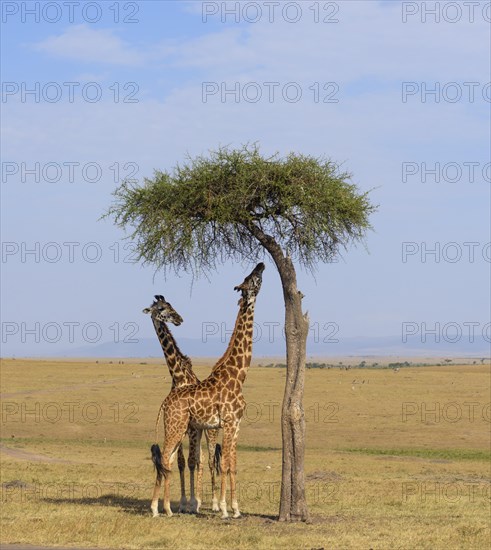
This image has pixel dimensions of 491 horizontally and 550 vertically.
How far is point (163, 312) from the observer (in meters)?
22.3

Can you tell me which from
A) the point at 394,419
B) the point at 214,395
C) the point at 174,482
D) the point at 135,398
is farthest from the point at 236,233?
the point at 135,398

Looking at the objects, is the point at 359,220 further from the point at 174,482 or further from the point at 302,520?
the point at 174,482

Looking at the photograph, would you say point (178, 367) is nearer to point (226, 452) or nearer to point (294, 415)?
point (226, 452)

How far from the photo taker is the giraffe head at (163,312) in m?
22.3

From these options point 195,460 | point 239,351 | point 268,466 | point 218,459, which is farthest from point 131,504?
point 268,466

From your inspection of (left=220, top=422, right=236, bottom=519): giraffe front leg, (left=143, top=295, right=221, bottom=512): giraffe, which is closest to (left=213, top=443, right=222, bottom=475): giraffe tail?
(left=143, top=295, right=221, bottom=512): giraffe

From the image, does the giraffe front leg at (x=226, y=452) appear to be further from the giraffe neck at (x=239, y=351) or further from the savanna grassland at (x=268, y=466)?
the giraffe neck at (x=239, y=351)

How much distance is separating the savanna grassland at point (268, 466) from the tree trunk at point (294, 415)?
554 millimetres

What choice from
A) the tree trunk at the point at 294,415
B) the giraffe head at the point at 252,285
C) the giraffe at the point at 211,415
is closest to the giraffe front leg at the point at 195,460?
the giraffe at the point at 211,415

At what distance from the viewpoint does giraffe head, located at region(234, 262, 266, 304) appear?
21.8 metres

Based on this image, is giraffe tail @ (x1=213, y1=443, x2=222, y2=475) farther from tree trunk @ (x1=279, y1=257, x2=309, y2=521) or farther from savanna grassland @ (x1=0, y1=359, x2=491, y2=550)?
tree trunk @ (x1=279, y1=257, x2=309, y2=521)

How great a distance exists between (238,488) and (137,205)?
30.6ft

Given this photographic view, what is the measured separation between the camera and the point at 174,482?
30.7 meters

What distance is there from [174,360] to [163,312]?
104 centimetres
